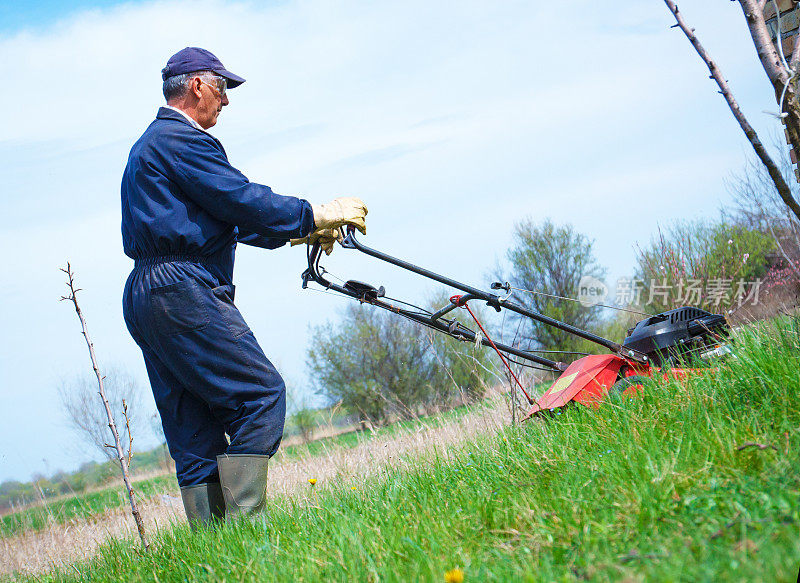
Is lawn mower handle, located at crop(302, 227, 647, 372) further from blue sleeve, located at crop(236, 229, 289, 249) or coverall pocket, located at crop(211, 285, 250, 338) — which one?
coverall pocket, located at crop(211, 285, 250, 338)

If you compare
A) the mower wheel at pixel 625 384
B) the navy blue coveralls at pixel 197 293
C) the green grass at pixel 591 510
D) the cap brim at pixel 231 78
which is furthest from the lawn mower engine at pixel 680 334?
the cap brim at pixel 231 78

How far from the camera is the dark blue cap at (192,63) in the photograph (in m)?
3.36

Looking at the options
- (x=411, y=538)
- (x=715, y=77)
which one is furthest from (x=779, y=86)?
(x=411, y=538)

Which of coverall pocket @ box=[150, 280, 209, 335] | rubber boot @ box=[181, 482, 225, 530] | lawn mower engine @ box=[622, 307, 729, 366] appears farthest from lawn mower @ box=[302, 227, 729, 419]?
rubber boot @ box=[181, 482, 225, 530]

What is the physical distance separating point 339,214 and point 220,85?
88 centimetres

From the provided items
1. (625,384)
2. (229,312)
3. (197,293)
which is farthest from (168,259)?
(625,384)

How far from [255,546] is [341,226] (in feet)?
5.02

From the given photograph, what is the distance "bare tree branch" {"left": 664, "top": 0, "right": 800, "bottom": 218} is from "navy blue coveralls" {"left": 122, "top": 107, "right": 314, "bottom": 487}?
5.68 ft

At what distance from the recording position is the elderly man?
3.00 metres

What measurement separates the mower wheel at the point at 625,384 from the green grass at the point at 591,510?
25 cm

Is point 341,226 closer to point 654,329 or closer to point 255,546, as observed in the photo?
point 255,546

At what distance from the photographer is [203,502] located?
3.20 metres

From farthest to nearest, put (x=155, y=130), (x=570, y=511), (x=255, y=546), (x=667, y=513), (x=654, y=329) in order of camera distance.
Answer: (x=654, y=329)
(x=155, y=130)
(x=255, y=546)
(x=570, y=511)
(x=667, y=513)

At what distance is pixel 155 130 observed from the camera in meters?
3.21
